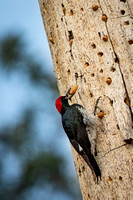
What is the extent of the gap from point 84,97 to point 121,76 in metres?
0.36

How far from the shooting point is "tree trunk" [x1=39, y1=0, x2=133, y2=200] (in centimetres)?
219

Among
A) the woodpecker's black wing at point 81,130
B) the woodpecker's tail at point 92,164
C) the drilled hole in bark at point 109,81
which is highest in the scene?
the drilled hole in bark at point 109,81

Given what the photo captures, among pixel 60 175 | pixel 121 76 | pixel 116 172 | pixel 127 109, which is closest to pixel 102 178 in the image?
pixel 116 172

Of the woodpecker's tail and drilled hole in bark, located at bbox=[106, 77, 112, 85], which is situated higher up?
drilled hole in bark, located at bbox=[106, 77, 112, 85]

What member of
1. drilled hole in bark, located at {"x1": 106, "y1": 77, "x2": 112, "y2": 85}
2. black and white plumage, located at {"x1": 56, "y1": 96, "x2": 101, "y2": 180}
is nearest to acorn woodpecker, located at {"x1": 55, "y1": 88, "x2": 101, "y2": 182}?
black and white plumage, located at {"x1": 56, "y1": 96, "x2": 101, "y2": 180}

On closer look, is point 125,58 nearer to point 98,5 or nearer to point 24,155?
point 98,5

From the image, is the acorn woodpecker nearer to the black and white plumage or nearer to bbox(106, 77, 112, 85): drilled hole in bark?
the black and white plumage

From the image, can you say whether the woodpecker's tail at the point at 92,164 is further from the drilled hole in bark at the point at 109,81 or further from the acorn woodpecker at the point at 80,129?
the drilled hole in bark at the point at 109,81

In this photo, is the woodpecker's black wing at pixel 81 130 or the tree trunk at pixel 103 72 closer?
the tree trunk at pixel 103 72

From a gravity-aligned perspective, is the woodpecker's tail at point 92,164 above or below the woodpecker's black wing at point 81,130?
below

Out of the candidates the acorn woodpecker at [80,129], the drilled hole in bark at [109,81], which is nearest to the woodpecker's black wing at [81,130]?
the acorn woodpecker at [80,129]

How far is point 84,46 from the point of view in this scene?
254 cm

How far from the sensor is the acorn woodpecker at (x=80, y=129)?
235 centimetres

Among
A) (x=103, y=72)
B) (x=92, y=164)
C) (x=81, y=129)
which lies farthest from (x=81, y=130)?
(x=103, y=72)
